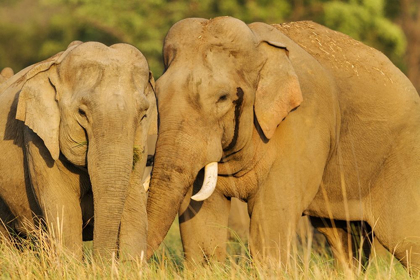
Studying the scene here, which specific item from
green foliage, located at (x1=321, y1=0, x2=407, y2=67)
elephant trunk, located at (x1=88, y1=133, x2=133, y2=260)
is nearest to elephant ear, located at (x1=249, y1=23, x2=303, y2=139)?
elephant trunk, located at (x1=88, y1=133, x2=133, y2=260)

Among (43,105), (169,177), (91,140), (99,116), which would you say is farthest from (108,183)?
(43,105)

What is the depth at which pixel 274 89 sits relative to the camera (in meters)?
7.39

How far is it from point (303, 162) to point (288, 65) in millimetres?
701

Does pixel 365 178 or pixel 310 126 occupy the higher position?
pixel 310 126

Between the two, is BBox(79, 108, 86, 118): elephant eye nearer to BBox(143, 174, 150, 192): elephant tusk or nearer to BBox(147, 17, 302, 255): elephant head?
BBox(147, 17, 302, 255): elephant head

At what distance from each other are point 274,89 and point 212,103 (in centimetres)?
57

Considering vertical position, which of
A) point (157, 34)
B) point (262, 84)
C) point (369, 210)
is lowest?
point (157, 34)

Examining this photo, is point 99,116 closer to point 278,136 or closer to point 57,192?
point 57,192

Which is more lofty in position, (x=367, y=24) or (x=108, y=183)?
(x=108, y=183)

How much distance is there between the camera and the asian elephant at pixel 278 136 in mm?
7004

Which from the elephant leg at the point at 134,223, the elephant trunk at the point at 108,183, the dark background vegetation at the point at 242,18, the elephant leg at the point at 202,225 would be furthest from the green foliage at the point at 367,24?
the elephant trunk at the point at 108,183

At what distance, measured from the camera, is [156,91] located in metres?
7.12

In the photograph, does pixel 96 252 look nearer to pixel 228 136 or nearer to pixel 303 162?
pixel 228 136

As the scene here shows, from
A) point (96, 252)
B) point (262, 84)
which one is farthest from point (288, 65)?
point (96, 252)
